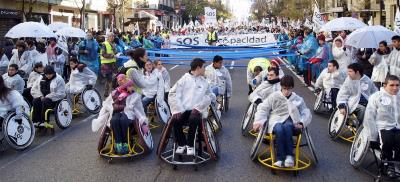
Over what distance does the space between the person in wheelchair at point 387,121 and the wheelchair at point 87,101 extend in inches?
263

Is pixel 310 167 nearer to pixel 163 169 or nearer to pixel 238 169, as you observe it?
pixel 238 169

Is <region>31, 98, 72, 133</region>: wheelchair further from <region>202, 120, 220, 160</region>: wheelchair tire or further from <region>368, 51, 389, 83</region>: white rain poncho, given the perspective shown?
<region>368, 51, 389, 83</region>: white rain poncho

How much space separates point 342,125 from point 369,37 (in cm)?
399

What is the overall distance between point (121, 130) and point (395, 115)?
12.1ft

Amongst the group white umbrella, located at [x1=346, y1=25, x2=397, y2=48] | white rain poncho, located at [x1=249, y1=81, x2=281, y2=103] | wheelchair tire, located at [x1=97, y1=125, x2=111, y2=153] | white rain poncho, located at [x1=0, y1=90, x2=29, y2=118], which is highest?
white umbrella, located at [x1=346, y1=25, x2=397, y2=48]

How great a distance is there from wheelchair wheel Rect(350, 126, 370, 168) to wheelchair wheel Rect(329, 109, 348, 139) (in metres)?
1.35

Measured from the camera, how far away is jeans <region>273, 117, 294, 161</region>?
251 inches

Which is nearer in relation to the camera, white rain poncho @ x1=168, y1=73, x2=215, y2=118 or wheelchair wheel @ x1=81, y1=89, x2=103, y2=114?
white rain poncho @ x1=168, y1=73, x2=215, y2=118

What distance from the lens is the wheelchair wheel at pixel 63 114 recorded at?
941 centimetres

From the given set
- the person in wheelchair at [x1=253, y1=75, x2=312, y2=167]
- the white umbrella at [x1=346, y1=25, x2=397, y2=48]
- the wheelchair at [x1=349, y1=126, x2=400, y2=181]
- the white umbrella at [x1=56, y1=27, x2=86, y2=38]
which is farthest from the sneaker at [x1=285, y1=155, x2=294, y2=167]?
the white umbrella at [x1=56, y1=27, x2=86, y2=38]

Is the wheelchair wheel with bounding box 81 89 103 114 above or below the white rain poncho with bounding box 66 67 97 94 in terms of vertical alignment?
below

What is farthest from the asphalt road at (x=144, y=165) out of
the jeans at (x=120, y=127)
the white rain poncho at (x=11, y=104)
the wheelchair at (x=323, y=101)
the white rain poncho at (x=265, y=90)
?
the wheelchair at (x=323, y=101)

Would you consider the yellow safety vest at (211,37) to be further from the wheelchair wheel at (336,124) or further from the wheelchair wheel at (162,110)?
the wheelchair wheel at (336,124)

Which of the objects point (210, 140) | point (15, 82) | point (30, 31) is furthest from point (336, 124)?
point (30, 31)
